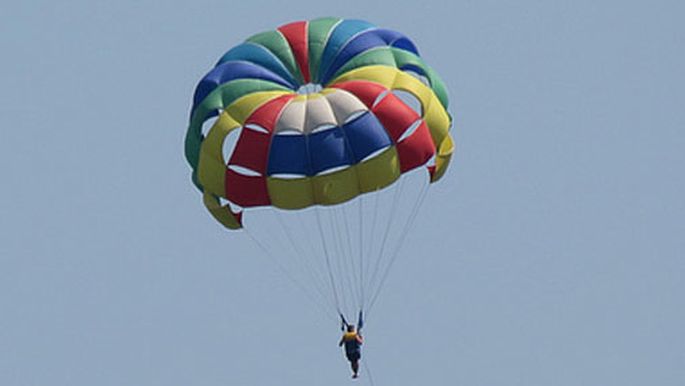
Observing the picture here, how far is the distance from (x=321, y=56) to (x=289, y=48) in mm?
694

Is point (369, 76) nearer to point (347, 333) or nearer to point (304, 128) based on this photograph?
point (304, 128)

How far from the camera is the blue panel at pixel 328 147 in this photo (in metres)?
55.9

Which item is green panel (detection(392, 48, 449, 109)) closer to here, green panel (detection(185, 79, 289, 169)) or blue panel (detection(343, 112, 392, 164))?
blue panel (detection(343, 112, 392, 164))

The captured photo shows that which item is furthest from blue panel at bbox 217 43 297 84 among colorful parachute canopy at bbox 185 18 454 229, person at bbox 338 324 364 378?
person at bbox 338 324 364 378

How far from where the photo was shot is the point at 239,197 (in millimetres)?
56750

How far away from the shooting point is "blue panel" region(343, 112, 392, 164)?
5597 cm

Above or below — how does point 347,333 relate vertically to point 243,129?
below

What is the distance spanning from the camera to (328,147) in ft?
183

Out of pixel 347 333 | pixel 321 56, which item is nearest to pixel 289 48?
pixel 321 56

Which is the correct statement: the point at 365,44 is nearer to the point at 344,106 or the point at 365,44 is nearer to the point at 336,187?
the point at 344,106

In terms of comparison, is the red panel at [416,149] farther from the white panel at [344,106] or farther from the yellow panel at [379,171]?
the white panel at [344,106]

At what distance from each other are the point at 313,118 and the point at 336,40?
2564 millimetres

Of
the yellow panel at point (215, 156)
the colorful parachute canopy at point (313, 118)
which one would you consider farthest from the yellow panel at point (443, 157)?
the yellow panel at point (215, 156)

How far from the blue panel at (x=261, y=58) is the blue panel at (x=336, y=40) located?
763 mm
